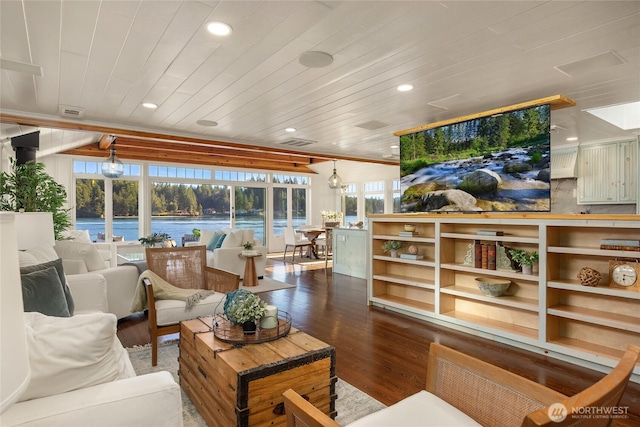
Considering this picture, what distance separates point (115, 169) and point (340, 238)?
4.30m

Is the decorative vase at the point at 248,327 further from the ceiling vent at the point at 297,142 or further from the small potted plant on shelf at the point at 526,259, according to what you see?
the ceiling vent at the point at 297,142

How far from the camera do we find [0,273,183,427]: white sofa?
116 cm

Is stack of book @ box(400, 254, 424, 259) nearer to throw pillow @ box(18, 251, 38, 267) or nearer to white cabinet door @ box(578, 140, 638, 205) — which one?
throw pillow @ box(18, 251, 38, 267)

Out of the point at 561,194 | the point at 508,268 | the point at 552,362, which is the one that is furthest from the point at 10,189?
the point at 561,194

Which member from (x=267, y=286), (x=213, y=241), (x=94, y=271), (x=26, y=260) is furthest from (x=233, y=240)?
(x=26, y=260)

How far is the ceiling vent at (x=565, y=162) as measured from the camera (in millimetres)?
6441

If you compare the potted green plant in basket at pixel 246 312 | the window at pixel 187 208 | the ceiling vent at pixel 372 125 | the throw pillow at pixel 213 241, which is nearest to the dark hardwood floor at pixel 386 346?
the potted green plant in basket at pixel 246 312

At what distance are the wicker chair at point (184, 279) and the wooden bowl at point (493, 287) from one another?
245cm

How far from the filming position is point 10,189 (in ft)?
14.6

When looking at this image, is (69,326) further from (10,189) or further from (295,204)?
(295,204)

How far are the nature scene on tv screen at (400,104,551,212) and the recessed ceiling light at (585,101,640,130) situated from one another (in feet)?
7.01

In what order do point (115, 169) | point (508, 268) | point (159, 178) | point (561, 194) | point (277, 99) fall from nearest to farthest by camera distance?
point (508, 268) → point (277, 99) → point (115, 169) → point (561, 194) → point (159, 178)

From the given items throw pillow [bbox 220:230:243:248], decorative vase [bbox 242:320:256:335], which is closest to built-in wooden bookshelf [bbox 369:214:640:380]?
decorative vase [bbox 242:320:256:335]

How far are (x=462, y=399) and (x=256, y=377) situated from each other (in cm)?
96
